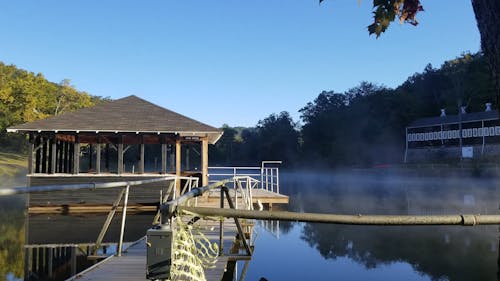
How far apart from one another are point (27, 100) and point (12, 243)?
36181 mm

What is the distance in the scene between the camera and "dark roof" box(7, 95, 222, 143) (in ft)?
52.9

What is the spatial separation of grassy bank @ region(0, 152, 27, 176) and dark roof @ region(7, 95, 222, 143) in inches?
990

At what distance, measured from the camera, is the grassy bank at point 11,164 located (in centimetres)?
3828

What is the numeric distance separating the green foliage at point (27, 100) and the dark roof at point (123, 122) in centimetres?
2861

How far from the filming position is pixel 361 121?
215ft

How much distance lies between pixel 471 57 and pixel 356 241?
63.3 meters

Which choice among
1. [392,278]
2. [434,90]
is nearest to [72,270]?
[392,278]

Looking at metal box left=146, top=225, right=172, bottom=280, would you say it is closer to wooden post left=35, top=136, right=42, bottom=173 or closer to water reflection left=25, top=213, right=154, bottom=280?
water reflection left=25, top=213, right=154, bottom=280

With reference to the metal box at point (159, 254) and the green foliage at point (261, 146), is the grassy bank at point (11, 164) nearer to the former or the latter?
the green foliage at point (261, 146)

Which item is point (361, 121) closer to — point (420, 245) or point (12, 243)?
point (420, 245)

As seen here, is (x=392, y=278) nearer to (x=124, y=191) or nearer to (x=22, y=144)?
(x=124, y=191)

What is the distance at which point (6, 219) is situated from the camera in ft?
49.3

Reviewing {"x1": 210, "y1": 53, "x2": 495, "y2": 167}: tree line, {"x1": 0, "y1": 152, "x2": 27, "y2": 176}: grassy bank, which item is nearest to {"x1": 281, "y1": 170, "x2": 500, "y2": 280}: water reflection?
{"x1": 0, "y1": 152, "x2": 27, "y2": 176}: grassy bank

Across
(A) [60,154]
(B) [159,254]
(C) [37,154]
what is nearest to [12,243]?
(C) [37,154]
